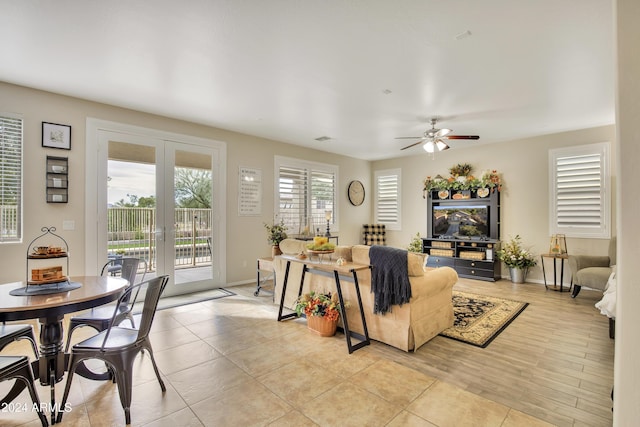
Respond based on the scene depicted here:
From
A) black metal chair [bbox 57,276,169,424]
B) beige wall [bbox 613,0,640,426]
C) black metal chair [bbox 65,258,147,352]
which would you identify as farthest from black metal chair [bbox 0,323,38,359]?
beige wall [bbox 613,0,640,426]

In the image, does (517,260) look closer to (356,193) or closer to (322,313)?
(356,193)

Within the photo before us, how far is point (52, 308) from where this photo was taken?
1.98m

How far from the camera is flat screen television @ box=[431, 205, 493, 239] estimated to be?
6.61 m

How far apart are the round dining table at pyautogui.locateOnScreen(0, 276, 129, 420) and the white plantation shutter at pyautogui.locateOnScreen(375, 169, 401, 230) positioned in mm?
6674

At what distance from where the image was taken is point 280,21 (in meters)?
2.47

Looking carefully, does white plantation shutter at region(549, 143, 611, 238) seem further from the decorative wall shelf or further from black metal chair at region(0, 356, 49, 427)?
the decorative wall shelf

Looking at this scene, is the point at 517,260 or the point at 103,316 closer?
the point at 103,316

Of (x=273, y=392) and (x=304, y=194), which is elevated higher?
(x=304, y=194)

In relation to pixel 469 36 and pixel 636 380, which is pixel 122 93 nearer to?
pixel 469 36

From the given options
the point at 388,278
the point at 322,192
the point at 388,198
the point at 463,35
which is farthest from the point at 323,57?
the point at 388,198

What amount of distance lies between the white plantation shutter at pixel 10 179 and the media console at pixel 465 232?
6.90 m

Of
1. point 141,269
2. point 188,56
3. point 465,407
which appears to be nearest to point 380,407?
point 465,407

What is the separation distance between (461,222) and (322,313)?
15.7 feet

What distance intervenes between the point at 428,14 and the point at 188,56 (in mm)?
2177
